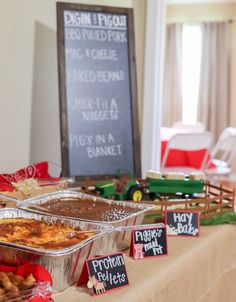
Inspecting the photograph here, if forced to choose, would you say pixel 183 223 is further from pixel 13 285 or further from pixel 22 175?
pixel 13 285

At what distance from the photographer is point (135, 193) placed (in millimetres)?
1563

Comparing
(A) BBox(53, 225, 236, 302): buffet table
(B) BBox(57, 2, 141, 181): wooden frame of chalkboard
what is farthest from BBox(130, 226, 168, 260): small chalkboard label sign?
(B) BBox(57, 2, 141, 181): wooden frame of chalkboard

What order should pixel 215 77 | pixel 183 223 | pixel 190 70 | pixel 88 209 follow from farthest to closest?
pixel 190 70 → pixel 215 77 → pixel 183 223 → pixel 88 209

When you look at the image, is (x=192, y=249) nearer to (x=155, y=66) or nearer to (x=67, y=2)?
(x=67, y=2)

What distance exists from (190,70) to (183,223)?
652 cm

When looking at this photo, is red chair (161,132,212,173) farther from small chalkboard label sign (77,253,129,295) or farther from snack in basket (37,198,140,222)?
small chalkboard label sign (77,253,129,295)

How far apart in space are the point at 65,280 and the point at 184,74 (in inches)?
275

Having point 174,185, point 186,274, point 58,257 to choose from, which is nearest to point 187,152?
point 174,185

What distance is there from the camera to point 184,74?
7.70 m

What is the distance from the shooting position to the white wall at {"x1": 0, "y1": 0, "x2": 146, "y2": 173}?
178 cm

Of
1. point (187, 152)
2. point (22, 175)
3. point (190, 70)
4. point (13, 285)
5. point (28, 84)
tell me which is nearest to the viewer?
point (13, 285)

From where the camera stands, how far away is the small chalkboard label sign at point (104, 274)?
0.95 meters

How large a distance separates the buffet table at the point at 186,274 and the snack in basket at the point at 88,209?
12cm

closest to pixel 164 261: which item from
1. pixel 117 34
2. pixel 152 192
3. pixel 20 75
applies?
pixel 152 192
